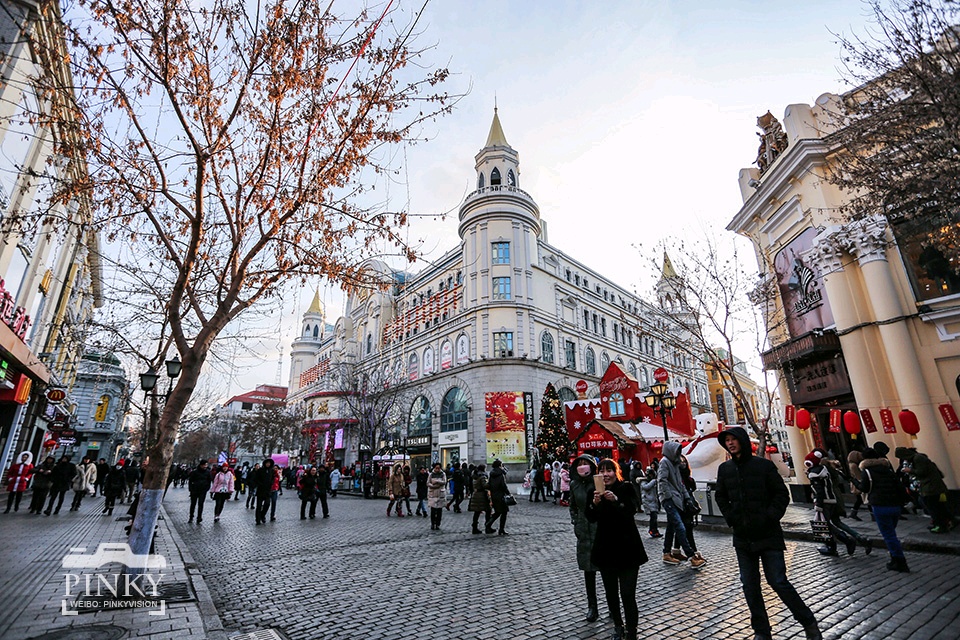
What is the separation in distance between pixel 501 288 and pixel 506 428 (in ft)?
34.8

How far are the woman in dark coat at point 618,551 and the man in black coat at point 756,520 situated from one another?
81 centimetres

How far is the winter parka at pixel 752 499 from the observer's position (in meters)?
4.00

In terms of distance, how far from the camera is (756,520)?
158 inches

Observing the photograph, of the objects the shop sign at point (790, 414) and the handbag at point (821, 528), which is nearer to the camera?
the handbag at point (821, 528)

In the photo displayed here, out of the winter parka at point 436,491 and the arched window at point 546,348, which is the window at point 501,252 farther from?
the winter parka at point 436,491

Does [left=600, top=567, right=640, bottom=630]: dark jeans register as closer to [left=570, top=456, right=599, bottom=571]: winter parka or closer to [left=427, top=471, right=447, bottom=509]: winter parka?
[left=570, top=456, right=599, bottom=571]: winter parka

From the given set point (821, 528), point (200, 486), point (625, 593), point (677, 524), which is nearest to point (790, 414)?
point (821, 528)

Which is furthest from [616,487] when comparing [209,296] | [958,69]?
[209,296]

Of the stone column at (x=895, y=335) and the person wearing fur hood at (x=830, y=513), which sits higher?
the stone column at (x=895, y=335)

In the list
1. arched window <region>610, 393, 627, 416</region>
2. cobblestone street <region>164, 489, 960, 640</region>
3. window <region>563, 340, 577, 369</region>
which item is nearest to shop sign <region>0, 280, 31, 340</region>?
cobblestone street <region>164, 489, 960, 640</region>

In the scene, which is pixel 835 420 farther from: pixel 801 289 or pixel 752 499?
pixel 752 499

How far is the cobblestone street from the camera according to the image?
4512 mm

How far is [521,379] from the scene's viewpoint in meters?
32.2

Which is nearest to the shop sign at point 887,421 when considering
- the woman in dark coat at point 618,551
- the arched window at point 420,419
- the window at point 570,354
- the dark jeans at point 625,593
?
the woman in dark coat at point 618,551
